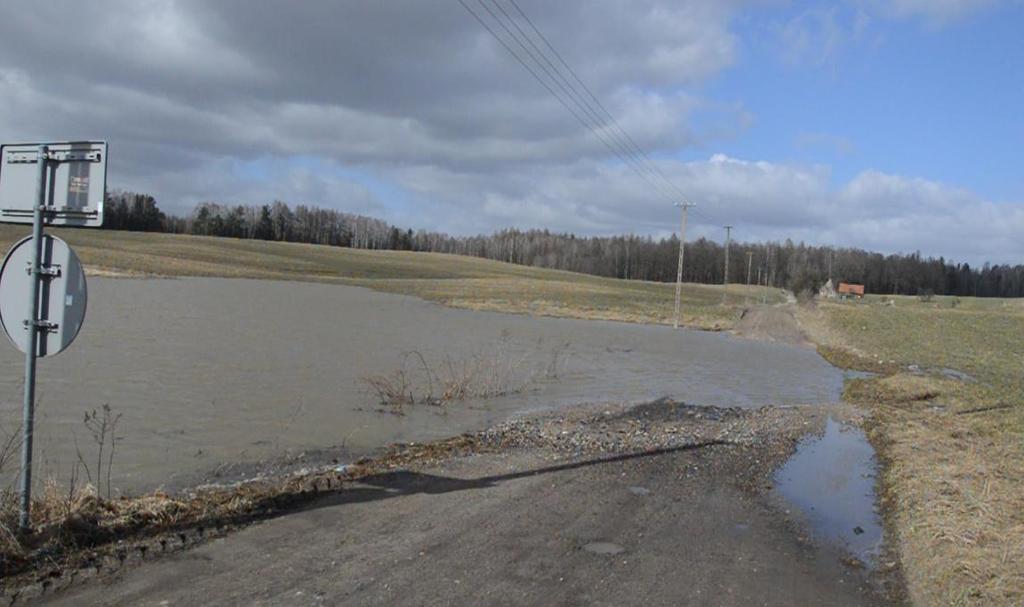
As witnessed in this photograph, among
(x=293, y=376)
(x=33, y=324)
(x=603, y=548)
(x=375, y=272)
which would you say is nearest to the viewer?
(x=33, y=324)

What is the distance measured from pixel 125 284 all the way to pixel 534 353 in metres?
39.2

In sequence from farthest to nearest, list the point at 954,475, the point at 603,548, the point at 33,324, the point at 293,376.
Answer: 1. the point at 293,376
2. the point at 954,475
3. the point at 603,548
4. the point at 33,324

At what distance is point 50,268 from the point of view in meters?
5.93

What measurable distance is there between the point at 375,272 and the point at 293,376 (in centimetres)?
8715

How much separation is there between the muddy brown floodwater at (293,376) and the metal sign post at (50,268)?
3895 mm

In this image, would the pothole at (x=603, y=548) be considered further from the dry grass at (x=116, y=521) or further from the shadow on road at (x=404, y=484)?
the dry grass at (x=116, y=521)

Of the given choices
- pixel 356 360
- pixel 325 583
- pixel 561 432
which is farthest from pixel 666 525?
pixel 356 360

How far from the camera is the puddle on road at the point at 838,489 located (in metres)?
7.89

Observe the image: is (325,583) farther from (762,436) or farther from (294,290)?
(294,290)

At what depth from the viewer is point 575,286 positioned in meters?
96.1

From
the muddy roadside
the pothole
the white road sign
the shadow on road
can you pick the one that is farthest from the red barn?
the white road sign

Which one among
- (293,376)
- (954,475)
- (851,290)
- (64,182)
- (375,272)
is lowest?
(293,376)

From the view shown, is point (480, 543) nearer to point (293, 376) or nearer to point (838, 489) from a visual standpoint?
point (838, 489)

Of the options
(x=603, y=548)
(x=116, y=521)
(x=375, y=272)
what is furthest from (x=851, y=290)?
(x=116, y=521)
